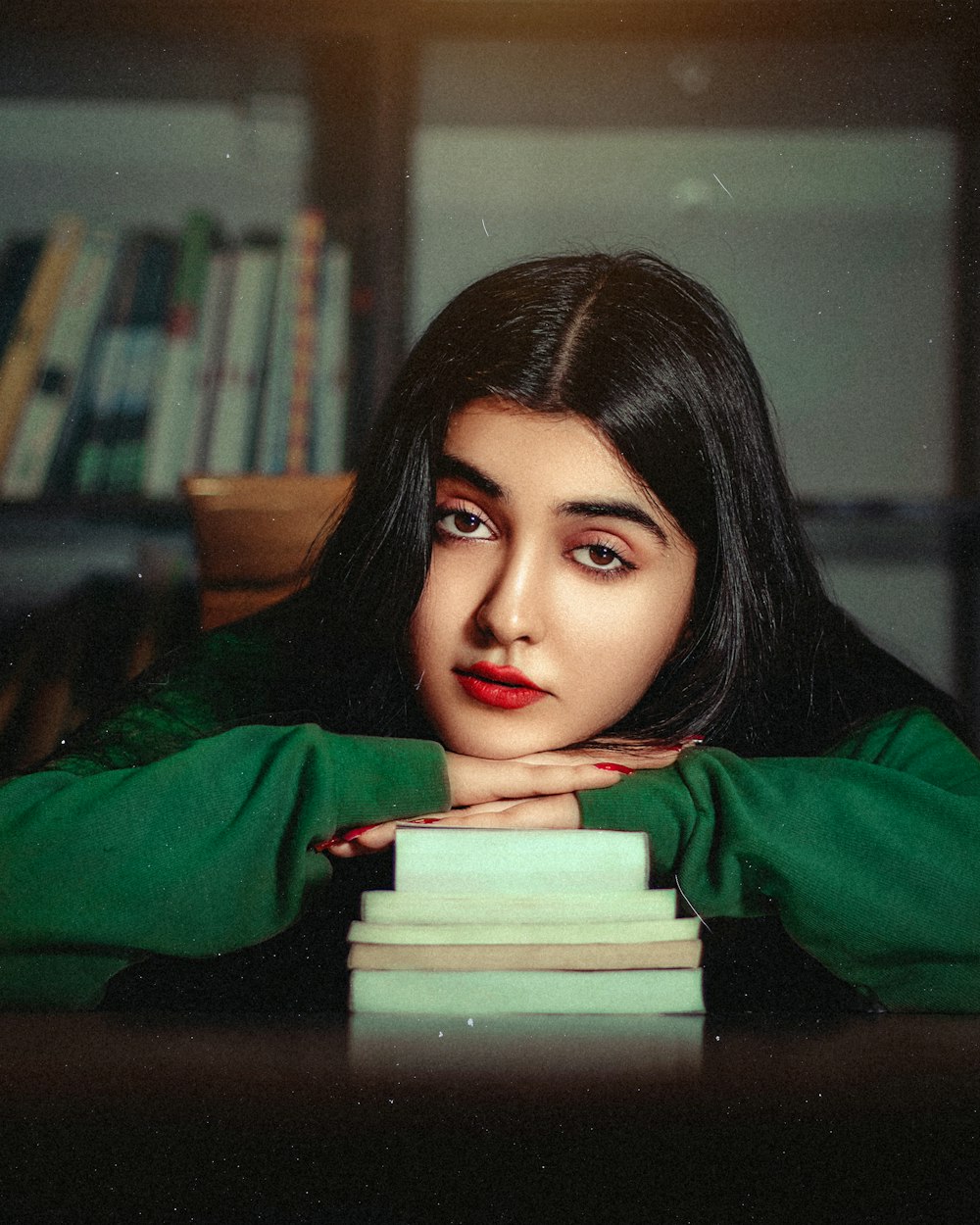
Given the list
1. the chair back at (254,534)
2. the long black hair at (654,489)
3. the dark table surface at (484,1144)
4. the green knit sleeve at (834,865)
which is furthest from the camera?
the chair back at (254,534)

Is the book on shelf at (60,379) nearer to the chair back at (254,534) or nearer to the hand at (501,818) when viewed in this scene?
the chair back at (254,534)

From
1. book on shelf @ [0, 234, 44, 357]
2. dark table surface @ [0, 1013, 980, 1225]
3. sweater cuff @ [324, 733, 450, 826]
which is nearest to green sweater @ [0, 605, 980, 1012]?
sweater cuff @ [324, 733, 450, 826]

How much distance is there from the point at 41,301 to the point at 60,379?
8cm

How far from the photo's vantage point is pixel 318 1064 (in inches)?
Answer: 19.0

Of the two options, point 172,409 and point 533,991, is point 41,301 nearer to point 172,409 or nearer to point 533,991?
point 172,409

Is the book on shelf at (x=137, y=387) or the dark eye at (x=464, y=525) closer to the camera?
the dark eye at (x=464, y=525)

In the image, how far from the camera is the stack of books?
51cm

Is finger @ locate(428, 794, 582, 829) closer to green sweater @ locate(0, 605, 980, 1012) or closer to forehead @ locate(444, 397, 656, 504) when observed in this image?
green sweater @ locate(0, 605, 980, 1012)

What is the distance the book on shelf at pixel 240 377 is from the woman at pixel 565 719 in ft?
0.80

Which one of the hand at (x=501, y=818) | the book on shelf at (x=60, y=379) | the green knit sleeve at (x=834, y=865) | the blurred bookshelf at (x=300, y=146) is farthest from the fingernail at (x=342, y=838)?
the book on shelf at (x=60, y=379)

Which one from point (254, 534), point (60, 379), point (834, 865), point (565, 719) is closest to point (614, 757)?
point (565, 719)

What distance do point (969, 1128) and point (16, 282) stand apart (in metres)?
0.99

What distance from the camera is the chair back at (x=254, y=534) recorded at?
916 mm

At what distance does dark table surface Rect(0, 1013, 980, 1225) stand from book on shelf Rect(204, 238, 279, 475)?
24.3 inches
